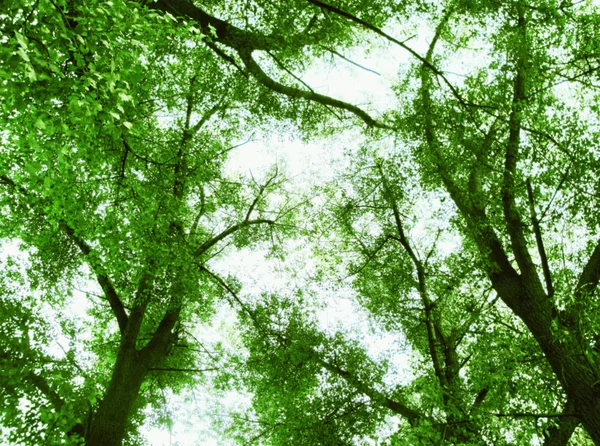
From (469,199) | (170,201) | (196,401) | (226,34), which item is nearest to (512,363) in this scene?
(469,199)

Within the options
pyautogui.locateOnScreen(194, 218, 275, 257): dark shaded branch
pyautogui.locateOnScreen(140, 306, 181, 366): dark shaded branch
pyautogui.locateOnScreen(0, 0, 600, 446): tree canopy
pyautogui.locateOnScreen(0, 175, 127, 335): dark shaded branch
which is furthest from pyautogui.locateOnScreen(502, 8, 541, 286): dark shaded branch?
pyautogui.locateOnScreen(0, 175, 127, 335): dark shaded branch

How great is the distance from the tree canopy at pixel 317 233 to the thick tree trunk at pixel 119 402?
0.06 m

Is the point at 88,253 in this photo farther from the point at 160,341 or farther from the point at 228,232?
the point at 228,232

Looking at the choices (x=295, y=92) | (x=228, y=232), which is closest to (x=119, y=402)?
(x=228, y=232)

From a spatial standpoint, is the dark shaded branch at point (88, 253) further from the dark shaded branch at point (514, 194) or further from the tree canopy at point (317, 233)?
the dark shaded branch at point (514, 194)

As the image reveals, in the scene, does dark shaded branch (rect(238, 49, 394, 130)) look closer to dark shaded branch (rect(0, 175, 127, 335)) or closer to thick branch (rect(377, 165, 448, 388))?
thick branch (rect(377, 165, 448, 388))

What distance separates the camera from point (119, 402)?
10.5 metres

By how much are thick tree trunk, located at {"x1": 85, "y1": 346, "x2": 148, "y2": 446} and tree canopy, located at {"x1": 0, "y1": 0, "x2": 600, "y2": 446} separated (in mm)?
58

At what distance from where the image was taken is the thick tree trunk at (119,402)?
32.3 ft

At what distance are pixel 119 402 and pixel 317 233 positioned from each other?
291 inches

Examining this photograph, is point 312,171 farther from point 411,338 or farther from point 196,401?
point 196,401

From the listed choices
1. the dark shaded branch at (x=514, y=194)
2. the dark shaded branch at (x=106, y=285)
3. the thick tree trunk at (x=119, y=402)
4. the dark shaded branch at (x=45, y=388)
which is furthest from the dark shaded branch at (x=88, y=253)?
the dark shaded branch at (x=514, y=194)

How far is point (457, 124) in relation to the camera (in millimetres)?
9828

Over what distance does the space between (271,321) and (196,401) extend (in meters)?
5.43
